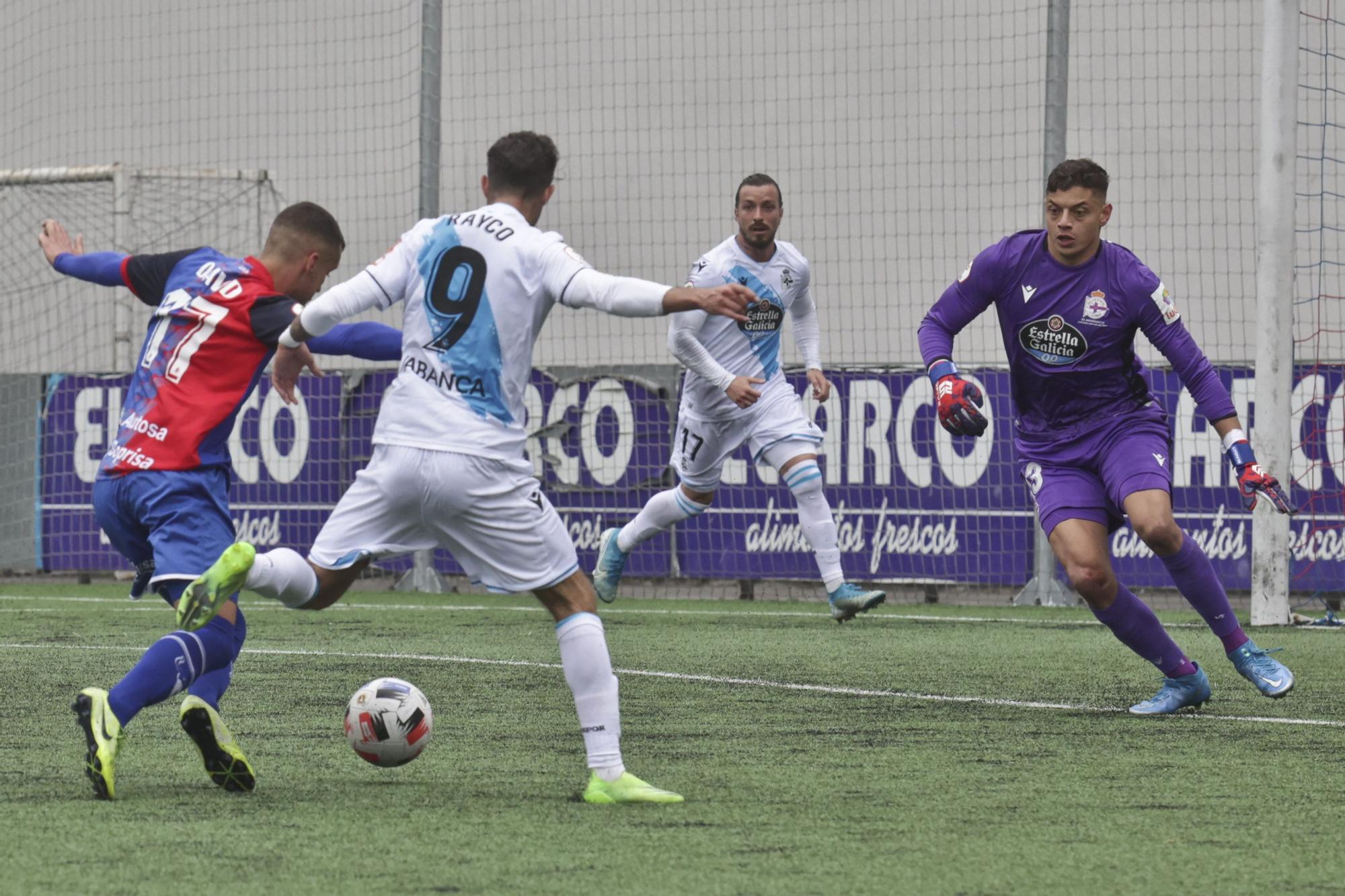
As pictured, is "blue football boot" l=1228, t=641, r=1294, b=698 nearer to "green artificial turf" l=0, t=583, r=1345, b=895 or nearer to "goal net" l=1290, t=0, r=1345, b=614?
"green artificial turf" l=0, t=583, r=1345, b=895

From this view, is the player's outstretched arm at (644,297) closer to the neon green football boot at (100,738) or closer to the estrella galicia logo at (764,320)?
the neon green football boot at (100,738)

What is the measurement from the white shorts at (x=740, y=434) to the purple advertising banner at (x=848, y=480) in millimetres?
2318

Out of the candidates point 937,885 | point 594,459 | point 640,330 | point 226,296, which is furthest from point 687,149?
point 937,885

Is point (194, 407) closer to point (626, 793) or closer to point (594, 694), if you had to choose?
point (594, 694)

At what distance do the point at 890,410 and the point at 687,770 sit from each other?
7.55m

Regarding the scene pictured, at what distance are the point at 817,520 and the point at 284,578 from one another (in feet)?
17.4

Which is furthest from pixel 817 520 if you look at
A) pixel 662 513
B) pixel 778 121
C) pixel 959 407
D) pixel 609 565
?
pixel 778 121

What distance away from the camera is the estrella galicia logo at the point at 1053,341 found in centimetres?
639

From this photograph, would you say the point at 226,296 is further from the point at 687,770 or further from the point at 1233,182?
the point at 1233,182

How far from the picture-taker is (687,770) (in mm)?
4973

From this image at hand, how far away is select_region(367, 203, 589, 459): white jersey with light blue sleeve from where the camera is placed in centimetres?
454

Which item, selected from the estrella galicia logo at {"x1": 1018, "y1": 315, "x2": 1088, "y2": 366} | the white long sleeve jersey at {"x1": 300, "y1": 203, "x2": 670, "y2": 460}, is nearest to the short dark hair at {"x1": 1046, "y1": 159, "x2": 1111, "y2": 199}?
the estrella galicia logo at {"x1": 1018, "y1": 315, "x2": 1088, "y2": 366}

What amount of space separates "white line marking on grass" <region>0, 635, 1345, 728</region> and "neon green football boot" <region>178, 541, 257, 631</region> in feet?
9.92

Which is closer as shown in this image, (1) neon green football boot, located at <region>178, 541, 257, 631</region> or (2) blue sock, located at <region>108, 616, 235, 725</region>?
(1) neon green football boot, located at <region>178, 541, 257, 631</region>
